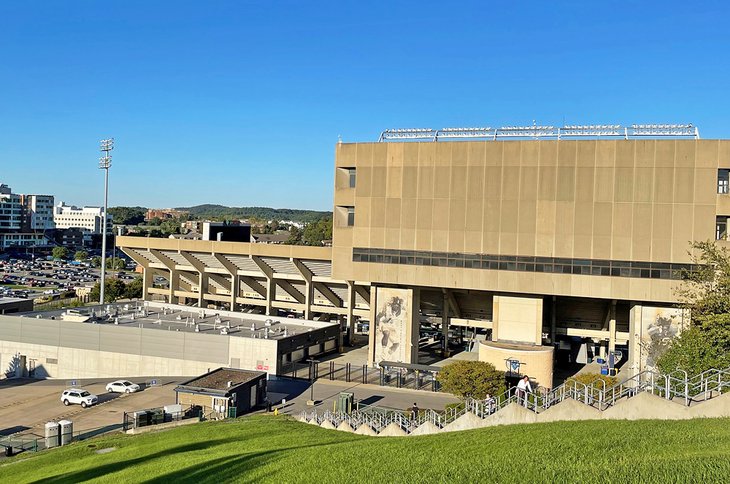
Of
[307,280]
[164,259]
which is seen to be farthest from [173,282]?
[307,280]

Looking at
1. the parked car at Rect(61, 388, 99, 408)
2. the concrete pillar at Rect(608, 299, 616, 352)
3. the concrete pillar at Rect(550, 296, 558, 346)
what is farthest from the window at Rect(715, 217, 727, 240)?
the parked car at Rect(61, 388, 99, 408)

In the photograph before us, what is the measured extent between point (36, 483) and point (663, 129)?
4644 centimetres

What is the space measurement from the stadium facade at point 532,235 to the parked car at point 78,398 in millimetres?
22649

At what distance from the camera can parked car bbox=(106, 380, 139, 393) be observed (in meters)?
48.8

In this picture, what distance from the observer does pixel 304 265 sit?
6888 centimetres

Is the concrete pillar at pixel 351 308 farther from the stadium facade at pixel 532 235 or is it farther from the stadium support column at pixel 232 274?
the stadium support column at pixel 232 274

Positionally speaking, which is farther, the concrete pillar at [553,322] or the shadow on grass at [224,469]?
the concrete pillar at [553,322]

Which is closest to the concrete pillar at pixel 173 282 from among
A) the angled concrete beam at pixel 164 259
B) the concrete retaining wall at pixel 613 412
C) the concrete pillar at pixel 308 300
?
the angled concrete beam at pixel 164 259

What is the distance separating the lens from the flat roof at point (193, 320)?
192 ft

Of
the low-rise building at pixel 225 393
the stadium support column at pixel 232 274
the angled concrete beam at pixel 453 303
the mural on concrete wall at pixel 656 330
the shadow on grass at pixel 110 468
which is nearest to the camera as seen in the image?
the shadow on grass at pixel 110 468

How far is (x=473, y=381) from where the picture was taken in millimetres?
39406

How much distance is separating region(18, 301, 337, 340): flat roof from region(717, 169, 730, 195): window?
36113 millimetres

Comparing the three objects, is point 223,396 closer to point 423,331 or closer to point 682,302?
point 682,302

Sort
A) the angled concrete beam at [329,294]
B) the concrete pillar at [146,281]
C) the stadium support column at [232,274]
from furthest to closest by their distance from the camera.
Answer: the concrete pillar at [146,281]
the stadium support column at [232,274]
the angled concrete beam at [329,294]
